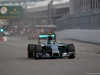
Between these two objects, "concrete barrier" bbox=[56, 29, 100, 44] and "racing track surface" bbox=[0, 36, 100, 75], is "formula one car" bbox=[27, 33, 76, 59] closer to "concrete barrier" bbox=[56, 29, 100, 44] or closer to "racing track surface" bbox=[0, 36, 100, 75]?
"racing track surface" bbox=[0, 36, 100, 75]

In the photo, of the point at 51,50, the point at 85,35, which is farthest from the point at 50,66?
the point at 85,35

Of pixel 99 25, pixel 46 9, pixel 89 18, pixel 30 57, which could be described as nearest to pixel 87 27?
pixel 89 18

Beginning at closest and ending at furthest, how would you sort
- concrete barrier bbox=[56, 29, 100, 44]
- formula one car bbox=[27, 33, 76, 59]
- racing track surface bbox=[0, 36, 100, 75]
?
racing track surface bbox=[0, 36, 100, 75], formula one car bbox=[27, 33, 76, 59], concrete barrier bbox=[56, 29, 100, 44]

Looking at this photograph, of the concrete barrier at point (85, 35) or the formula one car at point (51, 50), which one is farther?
the concrete barrier at point (85, 35)

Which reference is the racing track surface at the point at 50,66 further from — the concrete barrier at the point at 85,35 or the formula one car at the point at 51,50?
the concrete barrier at the point at 85,35

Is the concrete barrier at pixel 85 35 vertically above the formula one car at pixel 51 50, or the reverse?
the formula one car at pixel 51 50

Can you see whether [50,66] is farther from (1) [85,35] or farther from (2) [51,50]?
(1) [85,35]

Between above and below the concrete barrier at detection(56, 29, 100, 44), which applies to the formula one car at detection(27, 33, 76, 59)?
above

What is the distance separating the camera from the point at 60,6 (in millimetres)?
98688

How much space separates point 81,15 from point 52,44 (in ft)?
76.7

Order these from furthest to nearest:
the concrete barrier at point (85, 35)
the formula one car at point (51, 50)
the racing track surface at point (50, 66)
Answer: the concrete barrier at point (85, 35), the formula one car at point (51, 50), the racing track surface at point (50, 66)

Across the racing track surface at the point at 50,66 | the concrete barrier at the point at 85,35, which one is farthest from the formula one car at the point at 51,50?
the concrete barrier at the point at 85,35

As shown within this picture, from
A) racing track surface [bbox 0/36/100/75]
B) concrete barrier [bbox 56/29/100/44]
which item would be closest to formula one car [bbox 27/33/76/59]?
racing track surface [bbox 0/36/100/75]

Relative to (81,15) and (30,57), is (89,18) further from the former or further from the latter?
(30,57)
